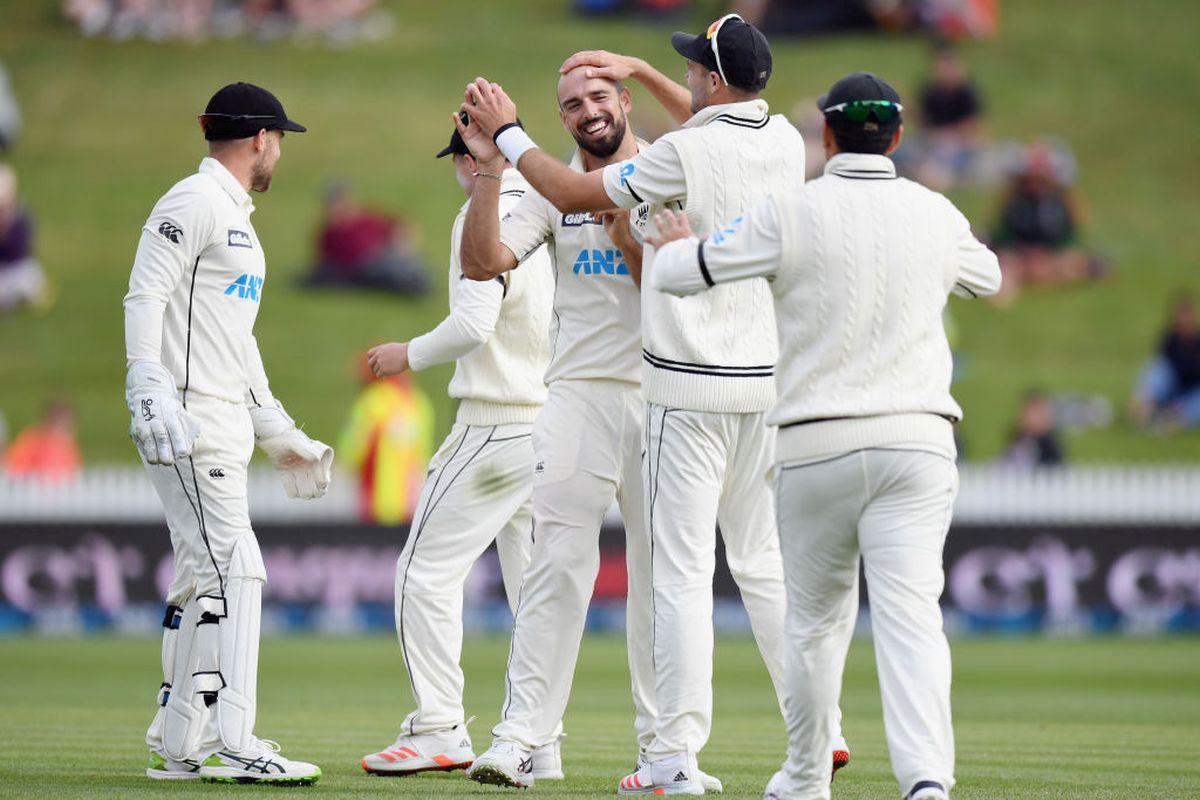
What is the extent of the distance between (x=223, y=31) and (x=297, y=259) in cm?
742

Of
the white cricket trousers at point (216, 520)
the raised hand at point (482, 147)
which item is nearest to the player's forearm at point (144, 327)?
the white cricket trousers at point (216, 520)

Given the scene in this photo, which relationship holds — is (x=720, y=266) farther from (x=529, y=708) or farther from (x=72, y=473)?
(x=72, y=473)

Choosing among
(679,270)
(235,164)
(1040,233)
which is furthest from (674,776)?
(1040,233)

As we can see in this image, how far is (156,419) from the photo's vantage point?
6.31 meters

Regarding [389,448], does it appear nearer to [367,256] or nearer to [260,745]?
[367,256]

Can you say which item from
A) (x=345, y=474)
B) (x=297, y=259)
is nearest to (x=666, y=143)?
(x=345, y=474)

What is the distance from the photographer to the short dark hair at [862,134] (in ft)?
18.3

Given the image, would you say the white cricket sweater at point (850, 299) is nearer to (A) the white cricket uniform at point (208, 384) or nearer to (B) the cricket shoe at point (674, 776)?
(B) the cricket shoe at point (674, 776)

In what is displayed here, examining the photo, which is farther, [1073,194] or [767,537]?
[1073,194]

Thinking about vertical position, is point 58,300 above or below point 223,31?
below

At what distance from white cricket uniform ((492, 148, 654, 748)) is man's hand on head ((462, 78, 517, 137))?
0.41 meters

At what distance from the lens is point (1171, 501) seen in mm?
17703

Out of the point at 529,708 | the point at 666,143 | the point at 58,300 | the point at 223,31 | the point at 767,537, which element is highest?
the point at 223,31

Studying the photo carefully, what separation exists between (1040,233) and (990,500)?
1145cm
